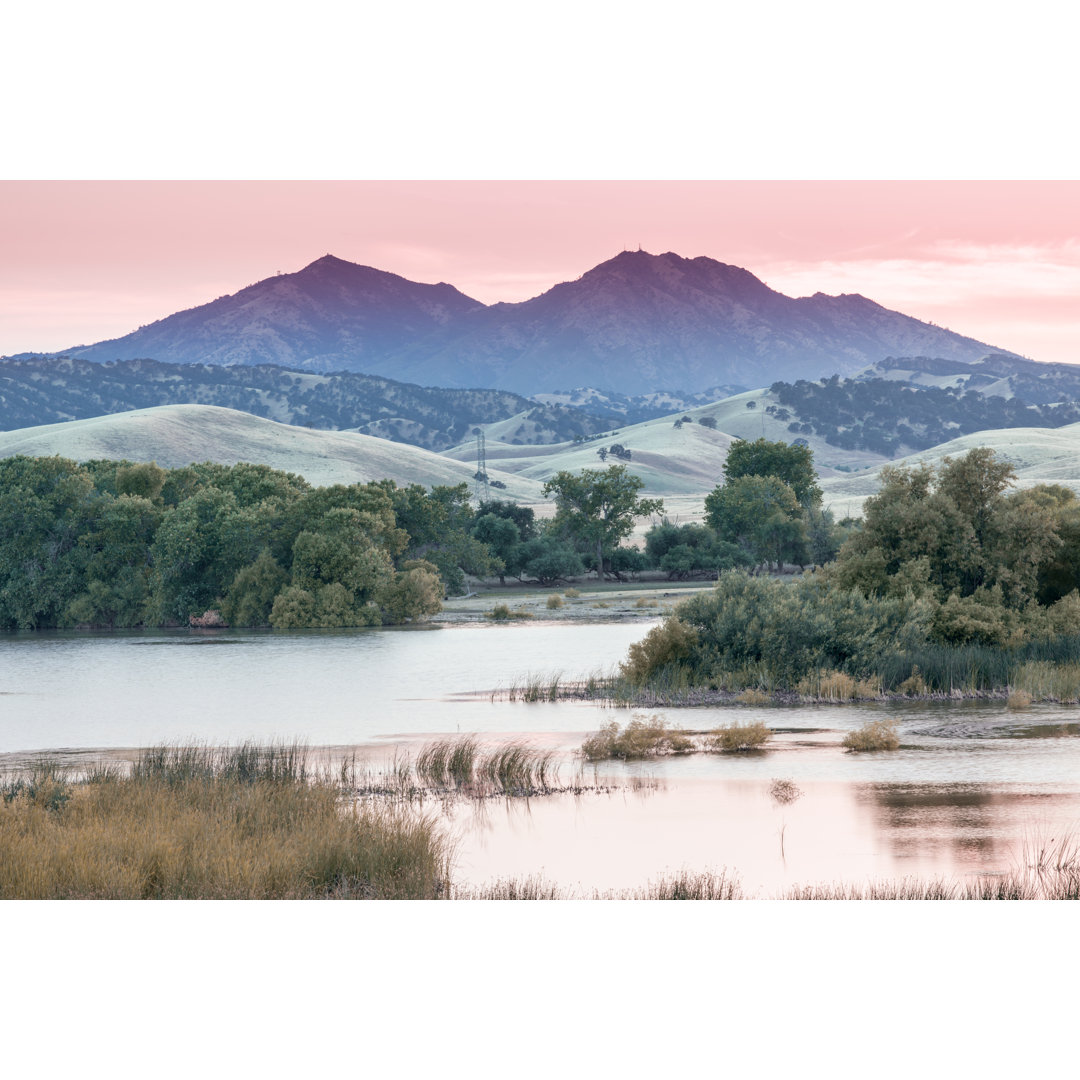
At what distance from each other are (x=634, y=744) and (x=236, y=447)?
97774 millimetres

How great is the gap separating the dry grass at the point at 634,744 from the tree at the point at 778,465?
49.2m

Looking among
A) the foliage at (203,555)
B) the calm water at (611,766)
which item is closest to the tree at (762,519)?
the foliage at (203,555)

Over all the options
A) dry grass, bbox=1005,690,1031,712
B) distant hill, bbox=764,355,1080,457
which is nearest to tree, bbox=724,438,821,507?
dry grass, bbox=1005,690,1031,712

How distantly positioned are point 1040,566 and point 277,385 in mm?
170811

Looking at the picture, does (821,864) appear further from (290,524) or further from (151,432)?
(151,432)

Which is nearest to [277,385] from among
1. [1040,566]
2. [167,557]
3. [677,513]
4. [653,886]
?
[677,513]

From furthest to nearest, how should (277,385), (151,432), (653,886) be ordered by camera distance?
(277,385), (151,432), (653,886)

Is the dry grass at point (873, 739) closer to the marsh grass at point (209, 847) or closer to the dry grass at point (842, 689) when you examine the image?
the dry grass at point (842, 689)

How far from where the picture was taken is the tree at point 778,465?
2635 inches

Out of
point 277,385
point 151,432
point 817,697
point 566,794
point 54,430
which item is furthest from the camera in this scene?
point 277,385

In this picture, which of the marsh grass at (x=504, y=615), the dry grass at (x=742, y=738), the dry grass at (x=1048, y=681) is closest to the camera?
the dry grass at (x=742, y=738)

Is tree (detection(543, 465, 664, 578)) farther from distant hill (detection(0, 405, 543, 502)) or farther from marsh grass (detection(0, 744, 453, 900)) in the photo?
marsh grass (detection(0, 744, 453, 900))

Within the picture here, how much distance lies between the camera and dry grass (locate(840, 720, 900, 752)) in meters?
17.6

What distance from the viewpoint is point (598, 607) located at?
46.8m
